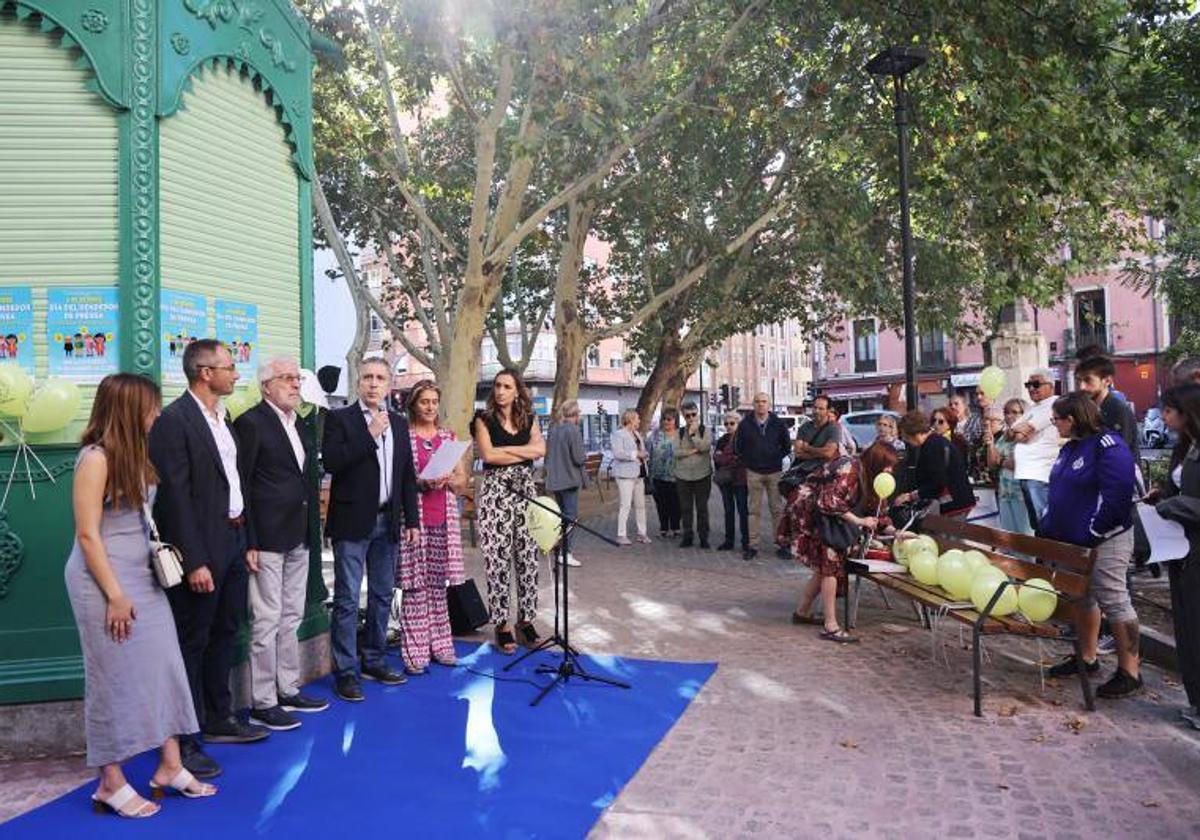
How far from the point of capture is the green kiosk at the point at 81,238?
15.8ft

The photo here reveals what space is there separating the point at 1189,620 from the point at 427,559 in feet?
15.0

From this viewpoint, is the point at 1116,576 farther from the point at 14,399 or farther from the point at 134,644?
the point at 14,399

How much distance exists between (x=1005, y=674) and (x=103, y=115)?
644 cm

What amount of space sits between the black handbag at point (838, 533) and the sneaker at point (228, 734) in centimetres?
423

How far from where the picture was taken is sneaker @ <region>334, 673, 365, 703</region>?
18.4 ft

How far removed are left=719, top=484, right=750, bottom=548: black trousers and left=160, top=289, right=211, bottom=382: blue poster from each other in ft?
25.6

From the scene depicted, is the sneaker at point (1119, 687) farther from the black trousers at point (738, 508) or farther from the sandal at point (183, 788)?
the black trousers at point (738, 508)

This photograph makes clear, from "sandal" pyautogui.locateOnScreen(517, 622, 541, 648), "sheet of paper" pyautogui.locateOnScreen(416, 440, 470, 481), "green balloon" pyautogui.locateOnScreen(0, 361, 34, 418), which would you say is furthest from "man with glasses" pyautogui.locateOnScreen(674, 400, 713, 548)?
"green balloon" pyautogui.locateOnScreen(0, 361, 34, 418)

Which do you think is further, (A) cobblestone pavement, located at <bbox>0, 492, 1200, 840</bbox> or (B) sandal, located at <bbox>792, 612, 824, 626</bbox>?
(B) sandal, located at <bbox>792, 612, 824, 626</bbox>

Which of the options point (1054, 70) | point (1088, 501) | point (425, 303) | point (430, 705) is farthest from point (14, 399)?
point (425, 303)

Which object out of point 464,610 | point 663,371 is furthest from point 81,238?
point 663,371

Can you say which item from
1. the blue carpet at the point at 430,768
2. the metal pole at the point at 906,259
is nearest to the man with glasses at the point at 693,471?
the metal pole at the point at 906,259

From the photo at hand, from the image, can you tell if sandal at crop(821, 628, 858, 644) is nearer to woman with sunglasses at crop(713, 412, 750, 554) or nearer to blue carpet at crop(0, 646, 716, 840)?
blue carpet at crop(0, 646, 716, 840)

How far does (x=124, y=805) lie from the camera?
3949mm
